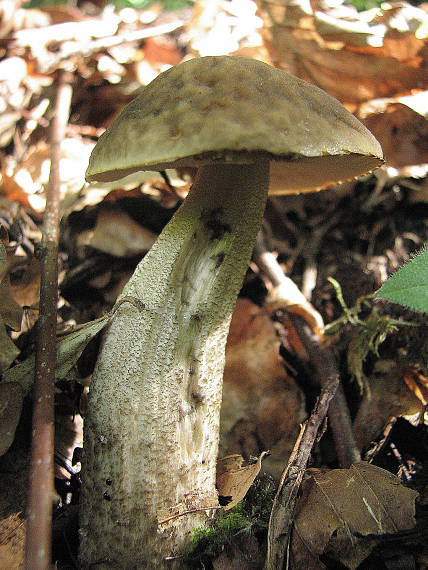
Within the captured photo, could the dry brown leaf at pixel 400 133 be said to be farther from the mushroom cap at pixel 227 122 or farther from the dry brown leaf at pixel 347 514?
the dry brown leaf at pixel 347 514

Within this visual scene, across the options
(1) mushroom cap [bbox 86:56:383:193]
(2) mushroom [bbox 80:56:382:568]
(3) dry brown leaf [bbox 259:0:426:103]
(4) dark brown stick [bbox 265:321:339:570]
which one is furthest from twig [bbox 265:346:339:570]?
(3) dry brown leaf [bbox 259:0:426:103]

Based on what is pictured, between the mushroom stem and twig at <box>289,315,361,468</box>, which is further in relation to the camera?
twig at <box>289,315,361,468</box>

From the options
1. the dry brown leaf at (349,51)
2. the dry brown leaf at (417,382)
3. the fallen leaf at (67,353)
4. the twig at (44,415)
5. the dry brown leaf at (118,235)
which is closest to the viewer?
the twig at (44,415)

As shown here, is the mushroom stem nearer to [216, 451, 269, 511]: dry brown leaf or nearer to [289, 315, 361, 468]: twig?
[216, 451, 269, 511]: dry brown leaf

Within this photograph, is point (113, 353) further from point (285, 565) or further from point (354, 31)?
point (354, 31)

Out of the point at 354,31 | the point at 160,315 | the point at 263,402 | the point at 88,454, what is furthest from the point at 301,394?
the point at 354,31

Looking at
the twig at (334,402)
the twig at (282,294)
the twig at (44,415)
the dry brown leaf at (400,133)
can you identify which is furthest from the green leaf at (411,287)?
the dry brown leaf at (400,133)
